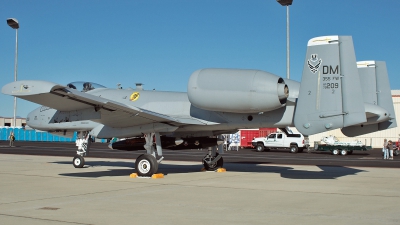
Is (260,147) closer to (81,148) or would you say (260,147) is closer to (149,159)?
(81,148)

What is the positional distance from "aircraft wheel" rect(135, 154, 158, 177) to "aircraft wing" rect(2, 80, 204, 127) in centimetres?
119

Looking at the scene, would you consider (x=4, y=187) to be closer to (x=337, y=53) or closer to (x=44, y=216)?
(x=44, y=216)

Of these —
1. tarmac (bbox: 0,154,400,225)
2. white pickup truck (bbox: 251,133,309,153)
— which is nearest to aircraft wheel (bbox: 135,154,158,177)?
tarmac (bbox: 0,154,400,225)

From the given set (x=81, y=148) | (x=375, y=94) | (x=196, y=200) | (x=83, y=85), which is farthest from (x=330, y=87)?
(x=81, y=148)

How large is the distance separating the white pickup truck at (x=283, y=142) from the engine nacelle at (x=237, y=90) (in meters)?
33.6

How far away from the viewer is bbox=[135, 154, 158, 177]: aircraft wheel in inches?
594

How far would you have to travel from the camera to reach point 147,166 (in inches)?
597

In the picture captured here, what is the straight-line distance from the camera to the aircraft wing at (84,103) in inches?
479

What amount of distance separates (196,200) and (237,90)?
3.95 m

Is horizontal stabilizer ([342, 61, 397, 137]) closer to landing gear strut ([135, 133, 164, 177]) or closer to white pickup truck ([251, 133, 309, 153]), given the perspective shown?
landing gear strut ([135, 133, 164, 177])

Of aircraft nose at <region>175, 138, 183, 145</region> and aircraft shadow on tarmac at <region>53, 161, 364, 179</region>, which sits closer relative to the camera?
aircraft nose at <region>175, 138, 183, 145</region>

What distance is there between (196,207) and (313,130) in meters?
4.67

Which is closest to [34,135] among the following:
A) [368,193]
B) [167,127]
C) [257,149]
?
[257,149]

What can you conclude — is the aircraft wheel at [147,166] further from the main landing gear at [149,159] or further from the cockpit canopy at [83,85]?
the cockpit canopy at [83,85]
